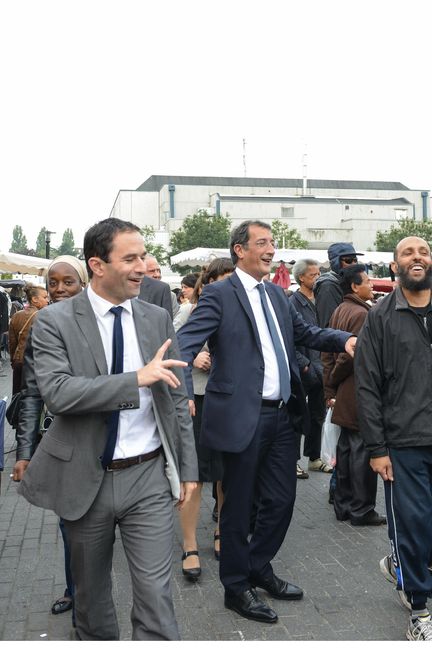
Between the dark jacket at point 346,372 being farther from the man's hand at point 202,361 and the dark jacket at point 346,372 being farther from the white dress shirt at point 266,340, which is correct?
the white dress shirt at point 266,340

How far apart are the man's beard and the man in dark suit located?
1.81 feet

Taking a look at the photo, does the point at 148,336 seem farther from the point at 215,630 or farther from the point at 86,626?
the point at 215,630

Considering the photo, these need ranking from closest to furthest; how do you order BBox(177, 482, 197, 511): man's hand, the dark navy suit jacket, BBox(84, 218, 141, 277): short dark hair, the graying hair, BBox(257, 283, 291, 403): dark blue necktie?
BBox(84, 218, 141, 277): short dark hair, BBox(177, 482, 197, 511): man's hand, the dark navy suit jacket, BBox(257, 283, 291, 403): dark blue necktie, the graying hair

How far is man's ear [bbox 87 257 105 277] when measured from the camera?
3061mm

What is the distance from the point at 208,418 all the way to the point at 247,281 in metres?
0.85

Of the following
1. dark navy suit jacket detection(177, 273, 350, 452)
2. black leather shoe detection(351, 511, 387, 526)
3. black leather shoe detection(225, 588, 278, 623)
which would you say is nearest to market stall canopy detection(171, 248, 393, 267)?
black leather shoe detection(351, 511, 387, 526)

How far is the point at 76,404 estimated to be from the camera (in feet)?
9.16

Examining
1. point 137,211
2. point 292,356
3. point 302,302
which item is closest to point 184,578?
point 292,356

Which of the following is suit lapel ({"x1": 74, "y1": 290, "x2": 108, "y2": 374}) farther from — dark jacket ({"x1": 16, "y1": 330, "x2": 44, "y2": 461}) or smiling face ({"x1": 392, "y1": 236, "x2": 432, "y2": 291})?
smiling face ({"x1": 392, "y1": 236, "x2": 432, "y2": 291})

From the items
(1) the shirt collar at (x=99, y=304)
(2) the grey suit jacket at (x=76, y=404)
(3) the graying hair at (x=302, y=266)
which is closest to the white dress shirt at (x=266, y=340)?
(2) the grey suit jacket at (x=76, y=404)

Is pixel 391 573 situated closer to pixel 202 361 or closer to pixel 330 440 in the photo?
pixel 202 361

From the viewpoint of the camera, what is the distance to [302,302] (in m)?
7.54

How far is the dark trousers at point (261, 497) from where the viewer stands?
4.24 metres

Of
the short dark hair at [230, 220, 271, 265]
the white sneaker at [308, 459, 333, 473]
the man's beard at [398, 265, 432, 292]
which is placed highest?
the short dark hair at [230, 220, 271, 265]
